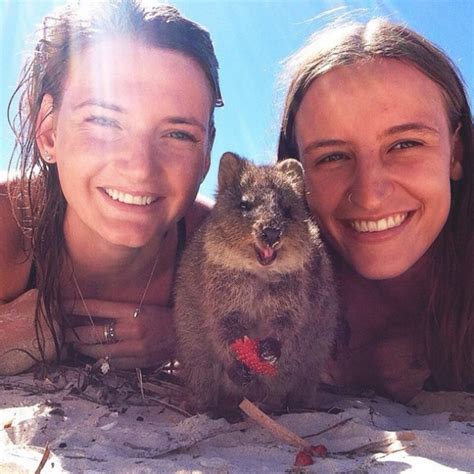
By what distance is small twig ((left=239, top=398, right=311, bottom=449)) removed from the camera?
2.65 m

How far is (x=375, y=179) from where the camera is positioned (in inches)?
149

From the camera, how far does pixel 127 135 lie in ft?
12.3

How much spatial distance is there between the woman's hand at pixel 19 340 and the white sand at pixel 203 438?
0.33m

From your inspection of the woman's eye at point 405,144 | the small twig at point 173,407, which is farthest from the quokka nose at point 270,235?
the woman's eye at point 405,144

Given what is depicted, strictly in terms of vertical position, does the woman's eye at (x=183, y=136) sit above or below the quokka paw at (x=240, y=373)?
above

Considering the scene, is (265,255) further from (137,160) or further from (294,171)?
(137,160)

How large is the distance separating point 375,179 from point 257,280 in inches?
42.3

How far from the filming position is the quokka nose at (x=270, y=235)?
3227 millimetres

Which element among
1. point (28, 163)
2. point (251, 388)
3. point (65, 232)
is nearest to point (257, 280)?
point (251, 388)

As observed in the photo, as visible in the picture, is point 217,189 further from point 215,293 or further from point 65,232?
point 65,232

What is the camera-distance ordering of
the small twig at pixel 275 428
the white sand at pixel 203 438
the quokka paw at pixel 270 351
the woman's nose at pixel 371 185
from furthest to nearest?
1. the woman's nose at pixel 371 185
2. the quokka paw at pixel 270 351
3. the small twig at pixel 275 428
4. the white sand at pixel 203 438

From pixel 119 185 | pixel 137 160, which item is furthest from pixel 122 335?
pixel 137 160

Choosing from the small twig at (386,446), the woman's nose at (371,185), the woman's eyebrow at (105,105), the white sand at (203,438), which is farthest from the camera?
the woman's nose at (371,185)

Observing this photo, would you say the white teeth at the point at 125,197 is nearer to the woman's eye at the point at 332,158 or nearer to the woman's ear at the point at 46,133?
the woman's ear at the point at 46,133
